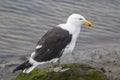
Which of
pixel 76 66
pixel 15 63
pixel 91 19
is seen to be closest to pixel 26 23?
pixel 91 19

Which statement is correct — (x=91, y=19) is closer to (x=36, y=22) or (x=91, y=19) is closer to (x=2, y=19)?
(x=36, y=22)

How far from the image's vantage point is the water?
44.4 feet

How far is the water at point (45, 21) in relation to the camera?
1354 centimetres

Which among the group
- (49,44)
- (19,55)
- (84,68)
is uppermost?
(49,44)

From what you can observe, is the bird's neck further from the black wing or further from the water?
the water

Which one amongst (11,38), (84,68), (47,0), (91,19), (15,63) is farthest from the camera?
(47,0)

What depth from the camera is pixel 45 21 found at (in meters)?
15.4

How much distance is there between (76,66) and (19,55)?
394 centimetres

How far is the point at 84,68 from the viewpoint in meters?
8.80

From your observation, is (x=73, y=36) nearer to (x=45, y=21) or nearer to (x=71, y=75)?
(x=71, y=75)

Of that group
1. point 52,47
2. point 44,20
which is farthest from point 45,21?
point 52,47

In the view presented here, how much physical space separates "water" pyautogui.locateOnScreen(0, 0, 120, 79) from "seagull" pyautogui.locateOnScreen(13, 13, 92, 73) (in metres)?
4.08

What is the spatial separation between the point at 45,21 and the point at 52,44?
7.20 meters

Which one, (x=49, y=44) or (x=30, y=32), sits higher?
(x=49, y=44)
